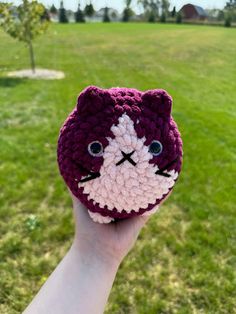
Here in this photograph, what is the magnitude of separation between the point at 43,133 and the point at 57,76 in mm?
5093

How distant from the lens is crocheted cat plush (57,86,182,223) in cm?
149

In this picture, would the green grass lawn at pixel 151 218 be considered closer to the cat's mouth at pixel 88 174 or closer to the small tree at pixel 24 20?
the cat's mouth at pixel 88 174

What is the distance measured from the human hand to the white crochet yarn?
7.1 inches

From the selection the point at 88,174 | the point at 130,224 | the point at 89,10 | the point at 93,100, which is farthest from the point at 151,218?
the point at 89,10

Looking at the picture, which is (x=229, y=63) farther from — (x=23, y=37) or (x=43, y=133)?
(x=43, y=133)

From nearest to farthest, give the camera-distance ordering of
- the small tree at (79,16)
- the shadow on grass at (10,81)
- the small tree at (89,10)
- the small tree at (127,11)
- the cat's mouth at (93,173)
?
the cat's mouth at (93,173) < the small tree at (127,11) < the shadow on grass at (10,81) < the small tree at (89,10) < the small tree at (79,16)

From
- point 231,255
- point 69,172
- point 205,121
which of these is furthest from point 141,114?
point 205,121

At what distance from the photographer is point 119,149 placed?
4.86 ft

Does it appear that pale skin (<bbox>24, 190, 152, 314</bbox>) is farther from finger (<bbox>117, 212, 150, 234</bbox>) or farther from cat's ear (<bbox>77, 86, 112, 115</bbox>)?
cat's ear (<bbox>77, 86, 112, 115</bbox>)

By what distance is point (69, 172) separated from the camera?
1.58 m

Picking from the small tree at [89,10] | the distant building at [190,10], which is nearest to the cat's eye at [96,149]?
the distant building at [190,10]

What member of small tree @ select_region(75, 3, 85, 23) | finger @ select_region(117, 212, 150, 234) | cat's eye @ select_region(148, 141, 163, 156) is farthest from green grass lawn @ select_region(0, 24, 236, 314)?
small tree @ select_region(75, 3, 85, 23)

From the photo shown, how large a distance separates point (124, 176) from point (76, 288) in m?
0.48

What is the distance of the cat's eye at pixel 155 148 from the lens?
5.01 feet
